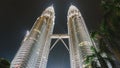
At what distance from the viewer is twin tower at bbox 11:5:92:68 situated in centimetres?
4847

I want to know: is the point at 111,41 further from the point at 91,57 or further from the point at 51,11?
the point at 51,11

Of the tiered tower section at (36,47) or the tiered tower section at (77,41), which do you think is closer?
the tiered tower section at (36,47)

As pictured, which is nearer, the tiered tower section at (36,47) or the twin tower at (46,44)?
the tiered tower section at (36,47)

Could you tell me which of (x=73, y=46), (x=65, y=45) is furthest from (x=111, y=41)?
(x=65, y=45)

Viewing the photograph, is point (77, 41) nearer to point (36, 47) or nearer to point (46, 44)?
point (46, 44)

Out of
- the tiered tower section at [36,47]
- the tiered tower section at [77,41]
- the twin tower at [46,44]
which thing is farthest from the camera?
the tiered tower section at [77,41]

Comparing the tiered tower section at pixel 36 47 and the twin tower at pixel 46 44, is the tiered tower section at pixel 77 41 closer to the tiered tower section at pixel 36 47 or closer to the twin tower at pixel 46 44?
the twin tower at pixel 46 44

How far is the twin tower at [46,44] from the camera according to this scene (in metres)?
48.5

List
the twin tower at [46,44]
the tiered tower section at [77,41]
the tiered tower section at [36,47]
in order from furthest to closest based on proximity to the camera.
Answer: the tiered tower section at [77,41], the twin tower at [46,44], the tiered tower section at [36,47]

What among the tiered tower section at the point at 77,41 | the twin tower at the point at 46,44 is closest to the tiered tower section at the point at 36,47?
the twin tower at the point at 46,44

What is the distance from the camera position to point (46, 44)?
197 feet

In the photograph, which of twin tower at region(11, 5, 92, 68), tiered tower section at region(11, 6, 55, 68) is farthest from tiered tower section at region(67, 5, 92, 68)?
tiered tower section at region(11, 6, 55, 68)

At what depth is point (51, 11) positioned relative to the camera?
80.4 metres

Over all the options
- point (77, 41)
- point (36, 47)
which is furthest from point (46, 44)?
point (77, 41)
